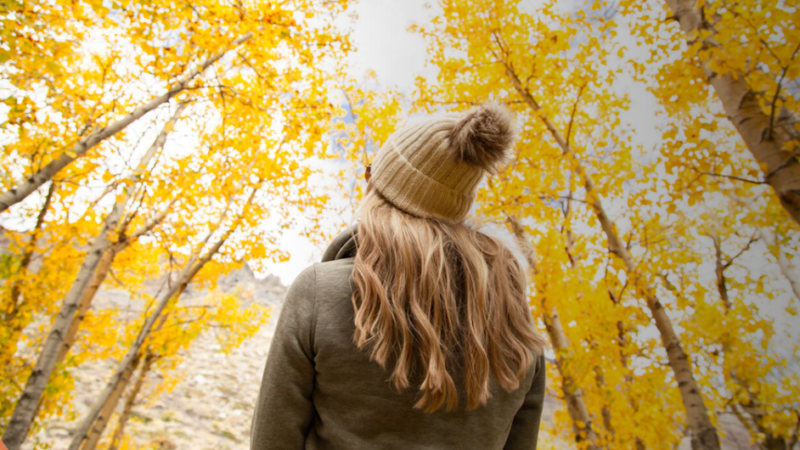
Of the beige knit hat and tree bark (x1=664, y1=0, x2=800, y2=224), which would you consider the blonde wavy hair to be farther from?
tree bark (x1=664, y1=0, x2=800, y2=224)

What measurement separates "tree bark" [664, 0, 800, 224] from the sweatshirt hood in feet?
6.93

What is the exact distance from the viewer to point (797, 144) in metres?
1.69

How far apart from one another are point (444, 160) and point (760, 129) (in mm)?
1995

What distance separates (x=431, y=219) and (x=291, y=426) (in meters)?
0.52

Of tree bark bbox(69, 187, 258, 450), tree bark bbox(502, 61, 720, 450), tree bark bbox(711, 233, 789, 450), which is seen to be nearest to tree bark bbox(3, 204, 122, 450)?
tree bark bbox(69, 187, 258, 450)

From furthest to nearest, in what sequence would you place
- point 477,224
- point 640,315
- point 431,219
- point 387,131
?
point 387,131
point 640,315
point 477,224
point 431,219

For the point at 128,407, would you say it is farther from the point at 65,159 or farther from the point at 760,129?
the point at 760,129

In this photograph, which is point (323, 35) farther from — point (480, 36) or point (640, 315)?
point (640, 315)

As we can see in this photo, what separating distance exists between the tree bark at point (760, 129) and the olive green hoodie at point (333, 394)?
6.66 ft

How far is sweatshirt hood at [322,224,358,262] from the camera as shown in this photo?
0.84 metres

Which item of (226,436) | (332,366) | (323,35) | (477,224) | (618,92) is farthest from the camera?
(226,436)

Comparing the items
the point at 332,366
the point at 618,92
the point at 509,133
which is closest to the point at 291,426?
the point at 332,366

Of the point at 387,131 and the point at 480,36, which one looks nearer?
the point at 480,36

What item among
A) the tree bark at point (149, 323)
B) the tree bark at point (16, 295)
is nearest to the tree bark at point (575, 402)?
the tree bark at point (149, 323)
